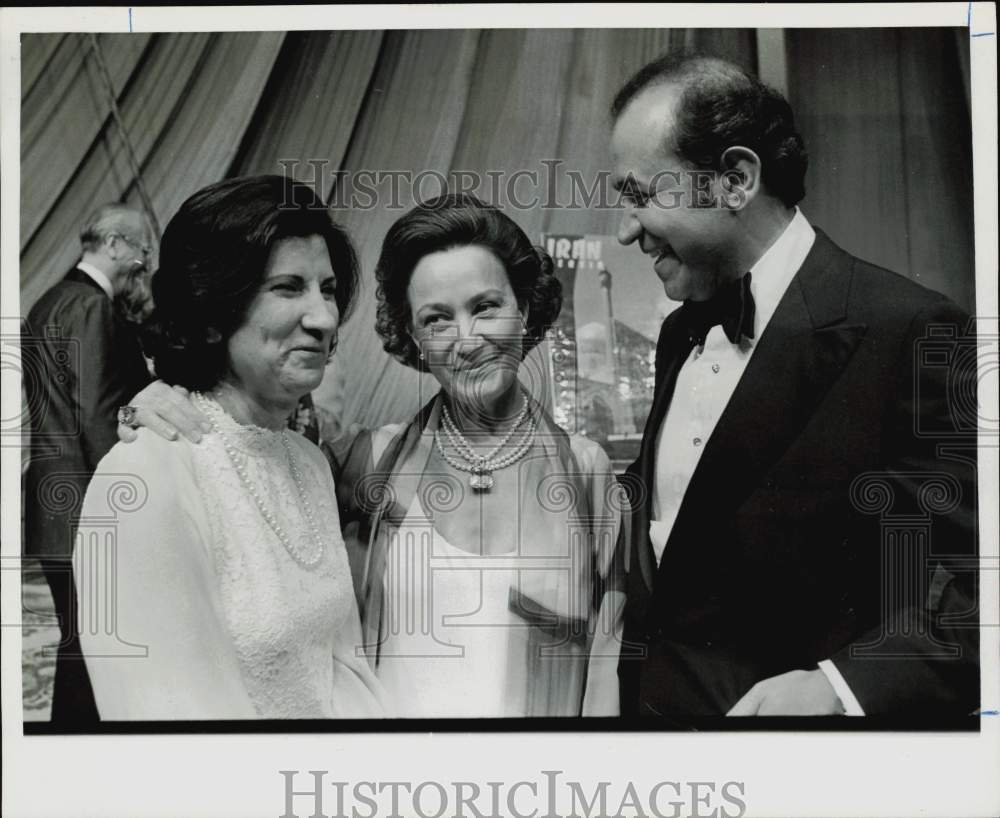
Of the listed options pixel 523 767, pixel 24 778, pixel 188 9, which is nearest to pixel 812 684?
pixel 523 767

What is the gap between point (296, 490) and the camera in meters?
2.76

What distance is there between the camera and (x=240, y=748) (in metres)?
2.79

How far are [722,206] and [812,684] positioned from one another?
4.19ft

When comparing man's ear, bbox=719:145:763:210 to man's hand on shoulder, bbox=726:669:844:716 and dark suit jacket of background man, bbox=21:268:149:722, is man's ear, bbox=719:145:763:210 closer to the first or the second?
man's hand on shoulder, bbox=726:669:844:716

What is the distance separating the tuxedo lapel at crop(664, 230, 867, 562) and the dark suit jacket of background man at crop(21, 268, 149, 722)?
151cm

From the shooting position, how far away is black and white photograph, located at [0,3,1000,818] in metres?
2.78

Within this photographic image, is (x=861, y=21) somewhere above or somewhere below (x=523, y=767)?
above

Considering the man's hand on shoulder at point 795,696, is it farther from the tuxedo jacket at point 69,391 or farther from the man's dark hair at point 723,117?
the tuxedo jacket at point 69,391

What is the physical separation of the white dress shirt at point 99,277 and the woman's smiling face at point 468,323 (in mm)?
793

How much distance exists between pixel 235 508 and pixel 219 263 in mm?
638

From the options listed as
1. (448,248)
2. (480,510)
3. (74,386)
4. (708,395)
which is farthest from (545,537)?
(74,386)

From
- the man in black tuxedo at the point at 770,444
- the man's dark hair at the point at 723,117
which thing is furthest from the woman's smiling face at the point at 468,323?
the man's dark hair at the point at 723,117

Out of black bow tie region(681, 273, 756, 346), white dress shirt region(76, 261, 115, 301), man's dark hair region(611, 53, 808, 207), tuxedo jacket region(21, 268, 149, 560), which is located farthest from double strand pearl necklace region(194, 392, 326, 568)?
man's dark hair region(611, 53, 808, 207)

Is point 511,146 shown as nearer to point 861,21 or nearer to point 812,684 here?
point 861,21
